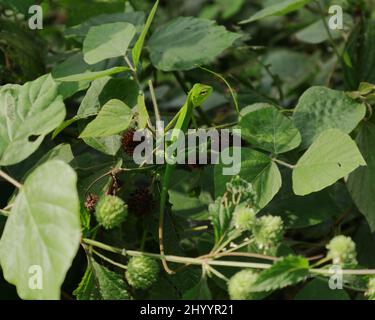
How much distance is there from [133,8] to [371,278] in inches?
28.3

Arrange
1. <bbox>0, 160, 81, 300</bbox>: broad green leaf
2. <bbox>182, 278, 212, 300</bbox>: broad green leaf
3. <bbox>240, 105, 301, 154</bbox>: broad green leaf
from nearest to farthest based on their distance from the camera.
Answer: <bbox>0, 160, 81, 300</bbox>: broad green leaf
<bbox>182, 278, 212, 300</bbox>: broad green leaf
<bbox>240, 105, 301, 154</bbox>: broad green leaf

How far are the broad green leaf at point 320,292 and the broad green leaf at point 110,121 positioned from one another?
269 mm

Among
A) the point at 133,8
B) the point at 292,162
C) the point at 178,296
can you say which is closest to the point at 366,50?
the point at 292,162

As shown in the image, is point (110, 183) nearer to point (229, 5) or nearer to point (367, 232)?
point (367, 232)

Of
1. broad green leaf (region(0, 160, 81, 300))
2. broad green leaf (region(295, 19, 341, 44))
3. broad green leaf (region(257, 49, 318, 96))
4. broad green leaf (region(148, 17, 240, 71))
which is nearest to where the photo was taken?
broad green leaf (region(0, 160, 81, 300))

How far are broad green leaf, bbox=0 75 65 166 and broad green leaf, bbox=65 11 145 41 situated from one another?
1.02ft

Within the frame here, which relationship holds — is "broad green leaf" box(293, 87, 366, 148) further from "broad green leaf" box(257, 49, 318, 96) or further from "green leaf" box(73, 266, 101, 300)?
"broad green leaf" box(257, 49, 318, 96)

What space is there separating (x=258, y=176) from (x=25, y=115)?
0.88 feet

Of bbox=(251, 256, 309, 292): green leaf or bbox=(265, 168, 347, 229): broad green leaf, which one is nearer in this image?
bbox=(251, 256, 309, 292): green leaf

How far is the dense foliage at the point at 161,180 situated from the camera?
23.8 inches

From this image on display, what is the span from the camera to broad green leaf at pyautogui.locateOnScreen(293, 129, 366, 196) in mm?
719

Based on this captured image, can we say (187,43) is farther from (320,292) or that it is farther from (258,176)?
(320,292)

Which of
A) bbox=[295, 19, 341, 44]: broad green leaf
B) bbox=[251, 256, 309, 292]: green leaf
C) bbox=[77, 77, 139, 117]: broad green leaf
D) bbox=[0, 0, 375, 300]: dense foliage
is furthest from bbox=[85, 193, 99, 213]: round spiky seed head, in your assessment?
bbox=[295, 19, 341, 44]: broad green leaf
